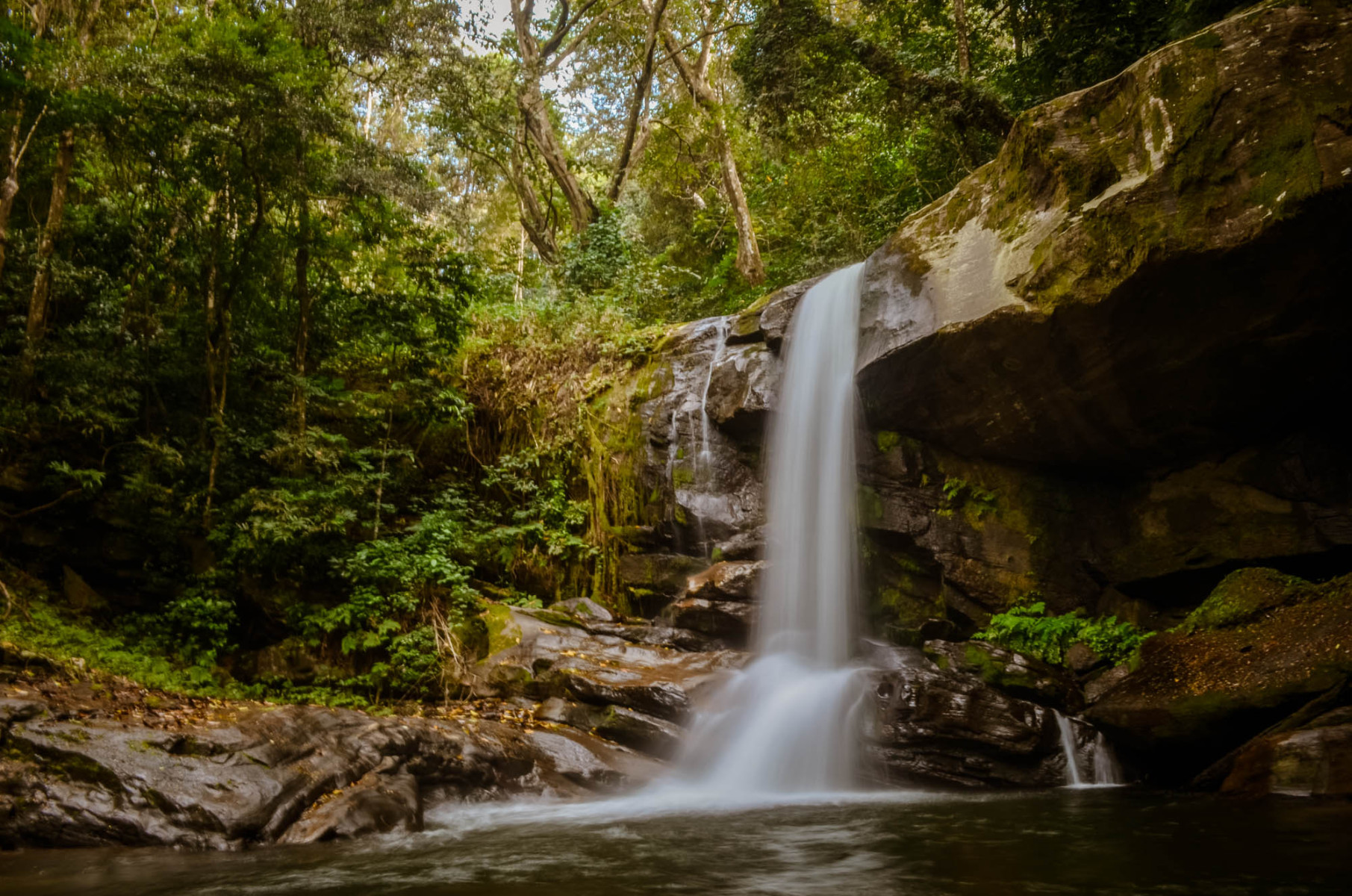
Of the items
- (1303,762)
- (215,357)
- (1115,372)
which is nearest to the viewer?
(1303,762)

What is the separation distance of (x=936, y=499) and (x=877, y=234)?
8.16 m

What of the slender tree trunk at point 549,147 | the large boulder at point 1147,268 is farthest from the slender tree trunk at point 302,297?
the slender tree trunk at point 549,147

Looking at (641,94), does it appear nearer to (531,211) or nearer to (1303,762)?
(531,211)

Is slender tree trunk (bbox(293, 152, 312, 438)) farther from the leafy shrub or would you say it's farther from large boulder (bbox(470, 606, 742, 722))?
the leafy shrub

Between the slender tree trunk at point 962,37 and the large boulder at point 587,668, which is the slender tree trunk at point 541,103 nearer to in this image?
the slender tree trunk at point 962,37

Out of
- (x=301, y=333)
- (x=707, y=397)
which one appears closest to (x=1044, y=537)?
(x=707, y=397)

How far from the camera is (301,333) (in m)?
10.3

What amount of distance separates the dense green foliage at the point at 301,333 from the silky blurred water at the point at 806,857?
4.03 metres

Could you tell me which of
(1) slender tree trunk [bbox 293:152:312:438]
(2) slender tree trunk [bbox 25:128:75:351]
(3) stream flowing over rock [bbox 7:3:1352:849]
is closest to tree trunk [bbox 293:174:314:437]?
(1) slender tree trunk [bbox 293:152:312:438]

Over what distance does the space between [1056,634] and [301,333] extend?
10.2 metres

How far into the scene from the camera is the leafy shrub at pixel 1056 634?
7.48m

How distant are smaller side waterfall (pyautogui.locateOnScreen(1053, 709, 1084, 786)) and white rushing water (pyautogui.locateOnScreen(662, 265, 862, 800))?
1.73 m

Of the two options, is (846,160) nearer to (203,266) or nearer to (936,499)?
(936,499)

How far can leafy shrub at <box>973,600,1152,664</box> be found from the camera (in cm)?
748
